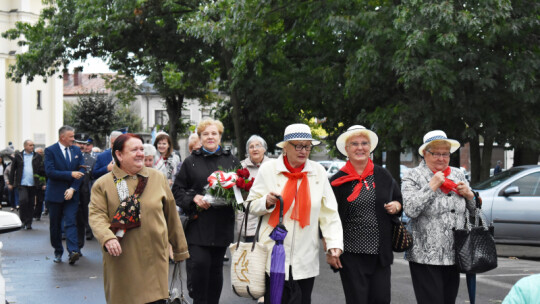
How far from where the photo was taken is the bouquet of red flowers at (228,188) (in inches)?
249

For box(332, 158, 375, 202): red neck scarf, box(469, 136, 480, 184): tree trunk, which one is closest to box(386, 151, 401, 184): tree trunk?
box(469, 136, 480, 184): tree trunk

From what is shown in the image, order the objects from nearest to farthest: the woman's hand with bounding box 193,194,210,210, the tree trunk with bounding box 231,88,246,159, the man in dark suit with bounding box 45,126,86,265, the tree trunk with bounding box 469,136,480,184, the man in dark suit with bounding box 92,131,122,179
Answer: the woman's hand with bounding box 193,194,210,210
the man in dark suit with bounding box 45,126,86,265
the man in dark suit with bounding box 92,131,122,179
the tree trunk with bounding box 469,136,480,184
the tree trunk with bounding box 231,88,246,159

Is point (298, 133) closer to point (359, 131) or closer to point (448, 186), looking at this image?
point (359, 131)

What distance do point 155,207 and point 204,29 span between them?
43.5 feet

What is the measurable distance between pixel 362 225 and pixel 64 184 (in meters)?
6.20

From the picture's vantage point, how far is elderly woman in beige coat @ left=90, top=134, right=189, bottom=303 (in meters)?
5.18

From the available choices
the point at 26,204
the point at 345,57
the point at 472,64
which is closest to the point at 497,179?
the point at 472,64

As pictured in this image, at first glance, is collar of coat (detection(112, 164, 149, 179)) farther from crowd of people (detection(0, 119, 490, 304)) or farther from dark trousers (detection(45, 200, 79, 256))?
dark trousers (detection(45, 200, 79, 256))

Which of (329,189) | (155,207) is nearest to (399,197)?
(329,189)

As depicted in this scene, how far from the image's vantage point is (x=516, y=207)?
42.2 ft

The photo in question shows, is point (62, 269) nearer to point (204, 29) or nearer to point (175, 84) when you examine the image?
point (204, 29)

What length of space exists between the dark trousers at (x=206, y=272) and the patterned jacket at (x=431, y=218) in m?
1.70

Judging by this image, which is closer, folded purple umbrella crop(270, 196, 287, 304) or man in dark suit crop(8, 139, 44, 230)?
folded purple umbrella crop(270, 196, 287, 304)

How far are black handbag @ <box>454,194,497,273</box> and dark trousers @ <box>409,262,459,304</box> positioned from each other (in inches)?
7.1
